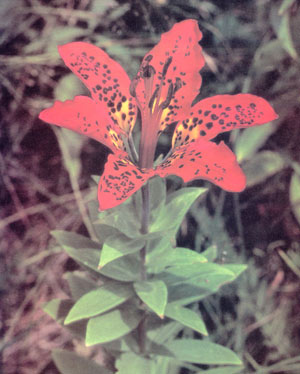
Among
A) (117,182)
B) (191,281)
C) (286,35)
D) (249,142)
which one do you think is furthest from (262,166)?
(117,182)

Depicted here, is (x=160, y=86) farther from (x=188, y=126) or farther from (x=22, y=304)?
(x=22, y=304)

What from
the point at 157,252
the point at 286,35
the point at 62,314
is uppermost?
the point at 286,35

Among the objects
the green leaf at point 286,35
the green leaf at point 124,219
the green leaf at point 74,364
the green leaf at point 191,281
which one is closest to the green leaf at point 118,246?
the green leaf at point 124,219

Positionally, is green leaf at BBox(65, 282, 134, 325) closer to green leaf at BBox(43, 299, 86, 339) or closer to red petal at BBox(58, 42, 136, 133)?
green leaf at BBox(43, 299, 86, 339)

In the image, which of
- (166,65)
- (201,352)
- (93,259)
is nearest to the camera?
(166,65)

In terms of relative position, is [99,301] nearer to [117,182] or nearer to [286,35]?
[117,182]

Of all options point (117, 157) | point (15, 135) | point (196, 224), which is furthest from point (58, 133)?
point (117, 157)

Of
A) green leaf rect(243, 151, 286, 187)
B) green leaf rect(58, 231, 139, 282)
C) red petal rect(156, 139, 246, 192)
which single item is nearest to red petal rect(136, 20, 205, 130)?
red petal rect(156, 139, 246, 192)
